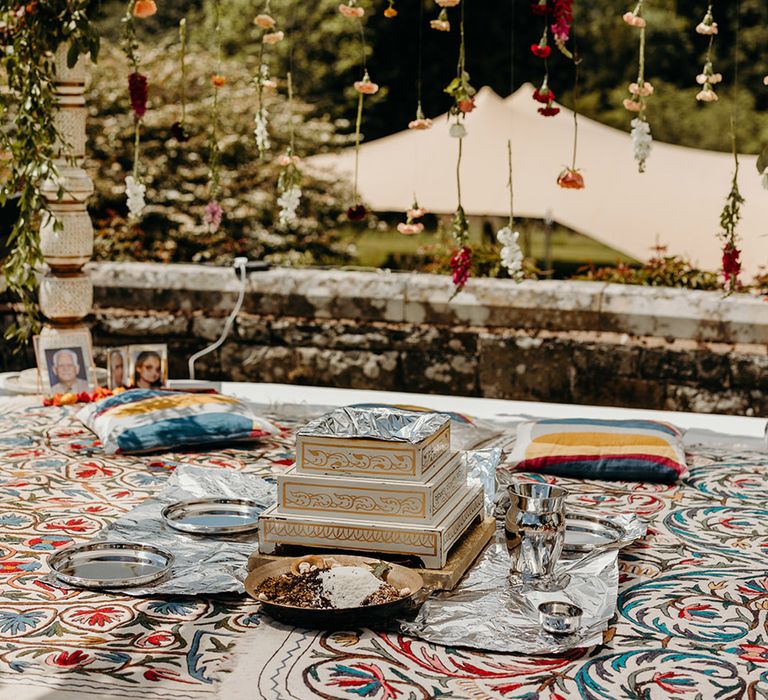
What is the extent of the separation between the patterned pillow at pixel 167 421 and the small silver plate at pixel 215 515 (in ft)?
2.14

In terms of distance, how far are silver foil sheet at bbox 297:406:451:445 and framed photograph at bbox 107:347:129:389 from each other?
1.62m

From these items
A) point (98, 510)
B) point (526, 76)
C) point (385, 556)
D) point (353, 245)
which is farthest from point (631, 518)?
point (526, 76)

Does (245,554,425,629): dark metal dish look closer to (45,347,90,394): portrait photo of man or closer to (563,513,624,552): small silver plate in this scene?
(563,513,624,552): small silver plate

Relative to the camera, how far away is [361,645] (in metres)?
1.93

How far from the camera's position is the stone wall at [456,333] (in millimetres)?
4762

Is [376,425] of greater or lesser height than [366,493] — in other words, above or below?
above

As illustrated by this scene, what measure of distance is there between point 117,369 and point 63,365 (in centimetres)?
24

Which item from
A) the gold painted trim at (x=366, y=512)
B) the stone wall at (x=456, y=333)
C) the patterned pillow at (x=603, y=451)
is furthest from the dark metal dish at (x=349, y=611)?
the stone wall at (x=456, y=333)

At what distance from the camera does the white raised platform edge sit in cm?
367

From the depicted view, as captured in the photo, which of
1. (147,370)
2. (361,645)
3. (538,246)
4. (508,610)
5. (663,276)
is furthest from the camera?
(538,246)

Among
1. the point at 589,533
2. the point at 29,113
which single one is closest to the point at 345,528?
the point at 589,533

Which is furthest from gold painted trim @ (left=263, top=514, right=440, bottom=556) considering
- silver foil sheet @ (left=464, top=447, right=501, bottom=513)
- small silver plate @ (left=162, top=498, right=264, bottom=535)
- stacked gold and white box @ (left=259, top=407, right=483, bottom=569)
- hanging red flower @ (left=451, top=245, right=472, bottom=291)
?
hanging red flower @ (left=451, top=245, right=472, bottom=291)

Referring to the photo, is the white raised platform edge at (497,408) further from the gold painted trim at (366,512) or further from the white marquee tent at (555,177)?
the white marquee tent at (555,177)

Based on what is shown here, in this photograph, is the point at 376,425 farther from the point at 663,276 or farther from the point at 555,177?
the point at 555,177
